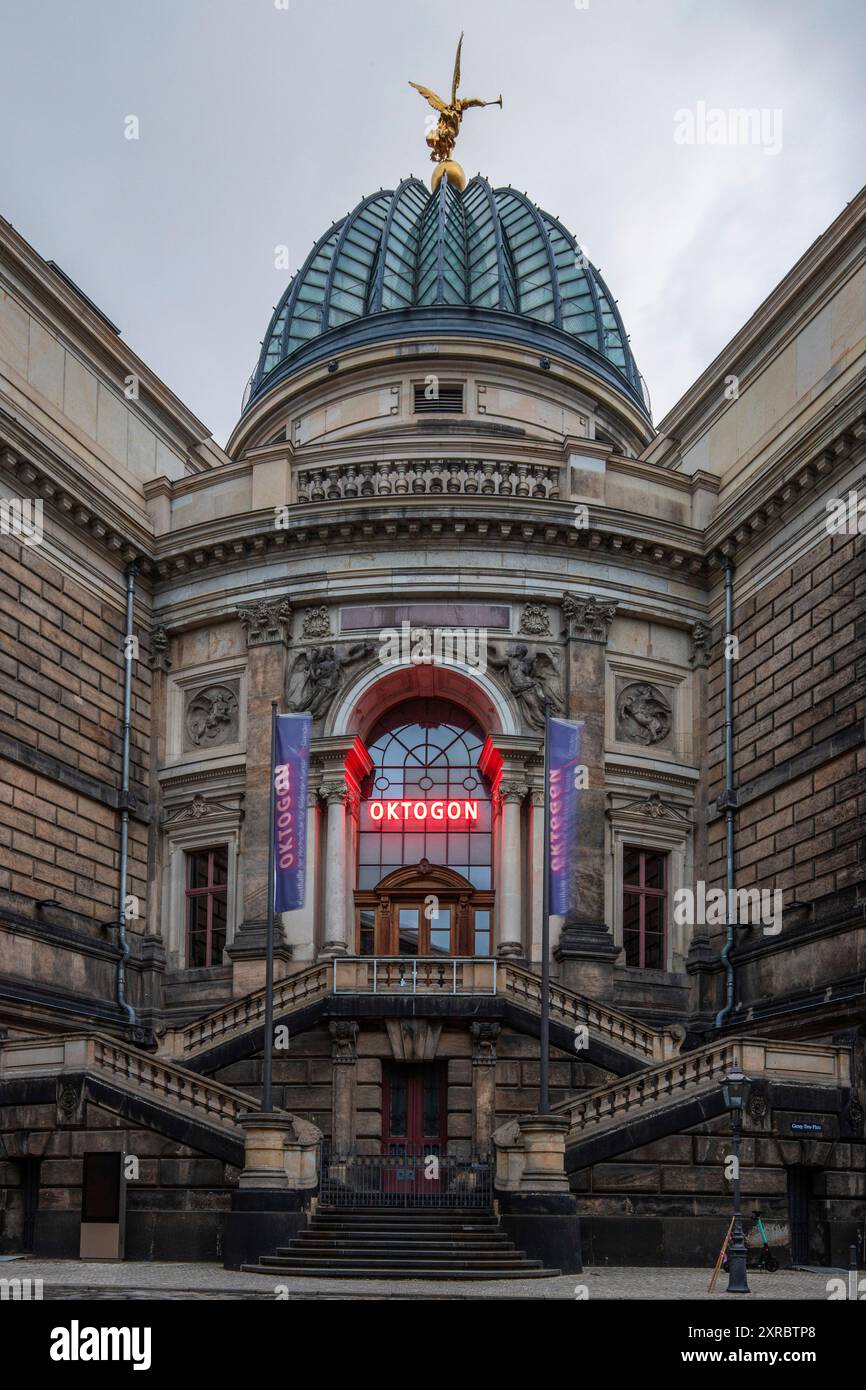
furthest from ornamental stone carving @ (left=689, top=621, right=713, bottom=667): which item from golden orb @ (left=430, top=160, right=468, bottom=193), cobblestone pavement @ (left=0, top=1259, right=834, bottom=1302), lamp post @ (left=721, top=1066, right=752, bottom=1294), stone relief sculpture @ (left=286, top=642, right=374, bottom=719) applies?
golden orb @ (left=430, top=160, right=468, bottom=193)

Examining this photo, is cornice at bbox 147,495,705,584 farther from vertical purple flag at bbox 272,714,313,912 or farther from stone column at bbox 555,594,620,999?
vertical purple flag at bbox 272,714,313,912

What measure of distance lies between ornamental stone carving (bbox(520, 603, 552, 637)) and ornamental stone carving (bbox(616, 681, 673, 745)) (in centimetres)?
242

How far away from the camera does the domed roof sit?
53656 millimetres

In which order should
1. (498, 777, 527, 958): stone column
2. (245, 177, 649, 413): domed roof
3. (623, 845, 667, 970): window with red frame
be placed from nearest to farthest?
(498, 777, 527, 958): stone column → (623, 845, 667, 970): window with red frame → (245, 177, 649, 413): domed roof

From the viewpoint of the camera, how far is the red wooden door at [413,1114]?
3409cm

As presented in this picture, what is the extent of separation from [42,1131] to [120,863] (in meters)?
10.1

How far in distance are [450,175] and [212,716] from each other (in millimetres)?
27384

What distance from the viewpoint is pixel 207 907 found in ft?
136

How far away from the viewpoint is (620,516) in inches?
1642

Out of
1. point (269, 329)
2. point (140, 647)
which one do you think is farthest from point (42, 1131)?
point (269, 329)

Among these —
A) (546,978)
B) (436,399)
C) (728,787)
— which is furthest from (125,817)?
(436,399)

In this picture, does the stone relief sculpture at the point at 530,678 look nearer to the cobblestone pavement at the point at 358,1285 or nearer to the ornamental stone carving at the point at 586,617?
the ornamental stone carving at the point at 586,617

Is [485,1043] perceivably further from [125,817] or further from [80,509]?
[80,509]

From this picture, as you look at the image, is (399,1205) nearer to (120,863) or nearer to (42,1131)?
(42,1131)
